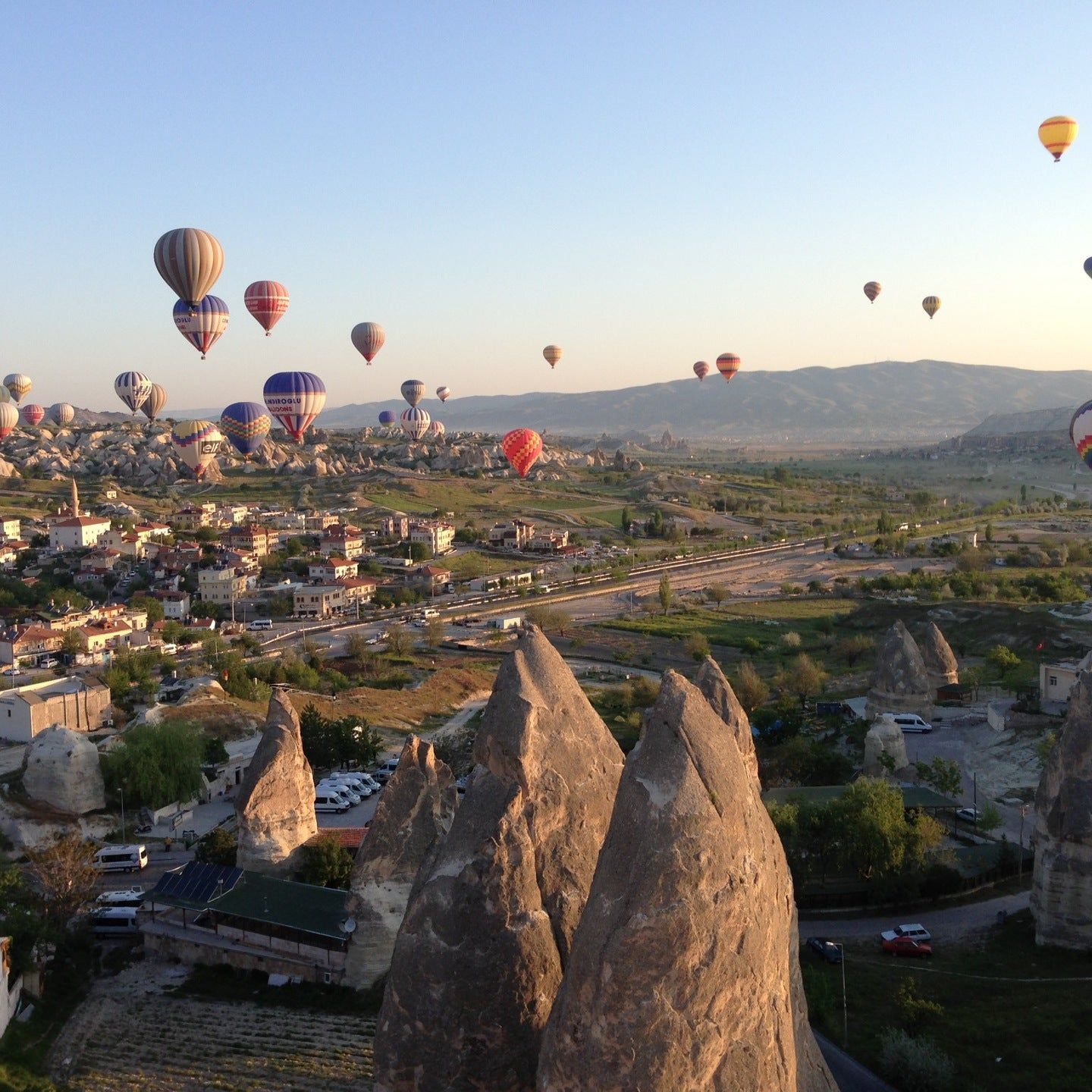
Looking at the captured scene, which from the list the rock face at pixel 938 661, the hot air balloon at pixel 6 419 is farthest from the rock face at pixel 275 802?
the hot air balloon at pixel 6 419

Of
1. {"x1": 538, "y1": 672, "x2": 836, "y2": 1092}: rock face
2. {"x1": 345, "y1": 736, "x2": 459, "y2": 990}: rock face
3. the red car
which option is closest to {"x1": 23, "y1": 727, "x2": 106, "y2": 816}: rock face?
{"x1": 345, "y1": 736, "x2": 459, "y2": 990}: rock face

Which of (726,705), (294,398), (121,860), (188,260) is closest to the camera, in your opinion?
(726,705)

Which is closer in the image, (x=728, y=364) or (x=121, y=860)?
(x=121, y=860)

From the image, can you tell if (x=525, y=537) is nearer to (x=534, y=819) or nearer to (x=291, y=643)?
(x=291, y=643)

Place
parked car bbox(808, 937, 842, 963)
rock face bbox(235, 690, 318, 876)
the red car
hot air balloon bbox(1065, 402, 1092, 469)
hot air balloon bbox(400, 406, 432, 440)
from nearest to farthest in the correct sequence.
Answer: parked car bbox(808, 937, 842, 963) → the red car → rock face bbox(235, 690, 318, 876) → hot air balloon bbox(1065, 402, 1092, 469) → hot air balloon bbox(400, 406, 432, 440)

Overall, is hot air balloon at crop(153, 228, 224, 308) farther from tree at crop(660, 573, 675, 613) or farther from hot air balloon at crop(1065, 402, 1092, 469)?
hot air balloon at crop(1065, 402, 1092, 469)

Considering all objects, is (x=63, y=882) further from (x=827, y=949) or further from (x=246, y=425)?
(x=246, y=425)

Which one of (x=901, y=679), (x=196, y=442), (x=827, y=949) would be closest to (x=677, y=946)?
(x=827, y=949)
